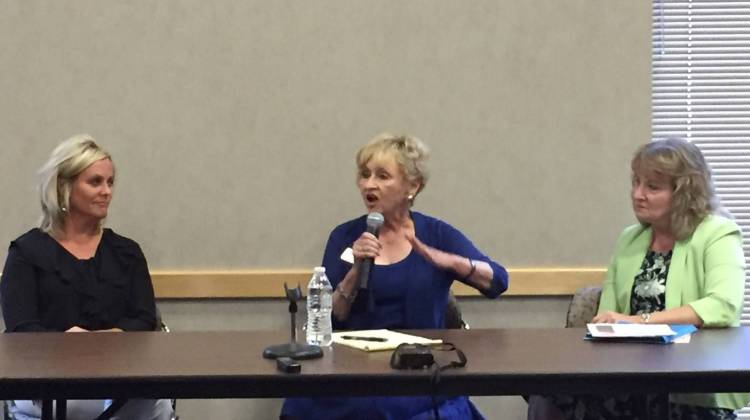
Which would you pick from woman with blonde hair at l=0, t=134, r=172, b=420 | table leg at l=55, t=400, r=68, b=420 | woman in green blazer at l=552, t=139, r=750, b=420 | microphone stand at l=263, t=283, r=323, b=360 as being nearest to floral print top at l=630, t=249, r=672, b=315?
woman in green blazer at l=552, t=139, r=750, b=420

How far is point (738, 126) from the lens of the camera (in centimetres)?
430

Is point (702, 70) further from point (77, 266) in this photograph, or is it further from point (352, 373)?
point (77, 266)

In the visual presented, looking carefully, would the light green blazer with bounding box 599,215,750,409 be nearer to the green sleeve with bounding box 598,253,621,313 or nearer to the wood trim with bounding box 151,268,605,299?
the green sleeve with bounding box 598,253,621,313

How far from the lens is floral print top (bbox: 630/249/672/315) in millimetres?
3426

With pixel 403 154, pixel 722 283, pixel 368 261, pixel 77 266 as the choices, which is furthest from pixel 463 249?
pixel 77 266

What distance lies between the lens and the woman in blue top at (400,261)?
3287mm

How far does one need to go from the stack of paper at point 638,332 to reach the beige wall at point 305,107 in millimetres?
1213

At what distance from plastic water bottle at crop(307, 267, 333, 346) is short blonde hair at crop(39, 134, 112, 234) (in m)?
1.10

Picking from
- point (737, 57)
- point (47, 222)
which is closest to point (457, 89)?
point (737, 57)

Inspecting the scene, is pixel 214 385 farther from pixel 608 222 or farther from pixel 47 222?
pixel 608 222

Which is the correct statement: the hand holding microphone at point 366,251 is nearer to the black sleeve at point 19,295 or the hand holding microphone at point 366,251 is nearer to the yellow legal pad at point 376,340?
the yellow legal pad at point 376,340

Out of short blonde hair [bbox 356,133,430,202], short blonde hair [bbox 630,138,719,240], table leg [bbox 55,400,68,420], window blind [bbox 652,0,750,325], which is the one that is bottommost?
table leg [bbox 55,400,68,420]

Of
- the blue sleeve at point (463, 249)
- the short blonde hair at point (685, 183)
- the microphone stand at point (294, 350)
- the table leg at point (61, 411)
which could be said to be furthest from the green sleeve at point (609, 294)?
the table leg at point (61, 411)

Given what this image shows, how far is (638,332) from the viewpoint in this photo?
2.78 metres
